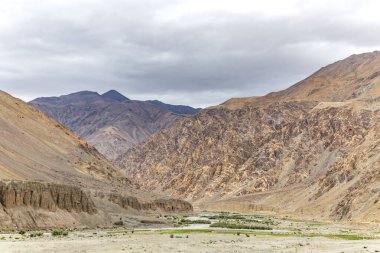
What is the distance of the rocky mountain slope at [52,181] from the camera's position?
240 feet

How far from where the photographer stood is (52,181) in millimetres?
109625

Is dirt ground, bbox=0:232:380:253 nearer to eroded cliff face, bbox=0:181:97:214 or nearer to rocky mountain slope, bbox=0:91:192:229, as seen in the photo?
eroded cliff face, bbox=0:181:97:214

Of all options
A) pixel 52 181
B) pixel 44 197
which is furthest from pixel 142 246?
pixel 52 181

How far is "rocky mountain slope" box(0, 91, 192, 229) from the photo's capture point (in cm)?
7306

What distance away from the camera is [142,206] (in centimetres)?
13538

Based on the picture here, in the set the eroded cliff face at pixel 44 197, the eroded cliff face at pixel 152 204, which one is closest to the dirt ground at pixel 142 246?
the eroded cliff face at pixel 44 197

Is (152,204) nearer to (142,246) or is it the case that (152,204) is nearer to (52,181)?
(52,181)

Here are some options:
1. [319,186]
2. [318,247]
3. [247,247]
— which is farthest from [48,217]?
[319,186]

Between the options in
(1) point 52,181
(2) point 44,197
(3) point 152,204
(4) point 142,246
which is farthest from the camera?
(3) point 152,204

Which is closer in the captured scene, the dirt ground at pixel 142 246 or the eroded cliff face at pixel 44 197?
the dirt ground at pixel 142 246

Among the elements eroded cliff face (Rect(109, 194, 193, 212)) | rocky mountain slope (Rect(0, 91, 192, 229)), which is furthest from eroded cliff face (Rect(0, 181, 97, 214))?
eroded cliff face (Rect(109, 194, 193, 212))

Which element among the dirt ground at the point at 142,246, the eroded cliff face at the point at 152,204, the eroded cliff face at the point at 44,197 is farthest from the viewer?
the eroded cliff face at the point at 152,204

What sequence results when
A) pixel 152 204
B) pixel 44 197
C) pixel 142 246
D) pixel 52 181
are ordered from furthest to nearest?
pixel 152 204, pixel 52 181, pixel 44 197, pixel 142 246

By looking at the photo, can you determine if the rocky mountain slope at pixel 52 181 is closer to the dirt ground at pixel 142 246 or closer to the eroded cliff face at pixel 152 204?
the eroded cliff face at pixel 152 204
